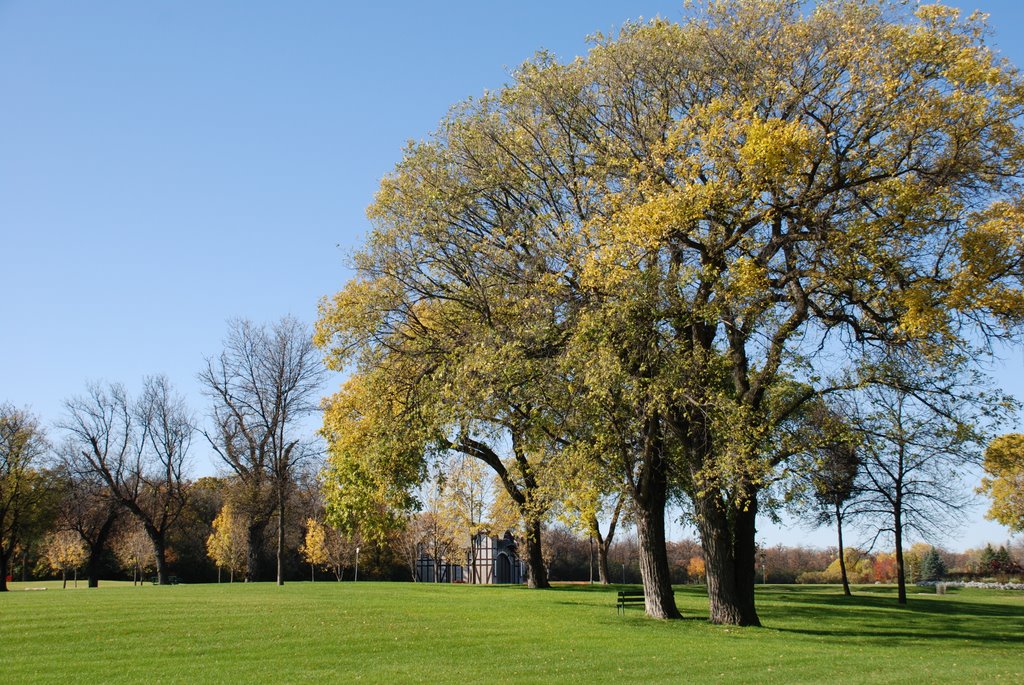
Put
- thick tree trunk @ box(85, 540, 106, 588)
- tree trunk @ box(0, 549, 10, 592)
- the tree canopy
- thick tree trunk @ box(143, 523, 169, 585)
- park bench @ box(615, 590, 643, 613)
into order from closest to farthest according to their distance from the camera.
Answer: the tree canopy, park bench @ box(615, 590, 643, 613), tree trunk @ box(0, 549, 10, 592), thick tree trunk @ box(143, 523, 169, 585), thick tree trunk @ box(85, 540, 106, 588)

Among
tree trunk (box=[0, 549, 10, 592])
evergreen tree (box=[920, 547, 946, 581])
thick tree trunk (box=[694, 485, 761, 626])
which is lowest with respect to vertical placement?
evergreen tree (box=[920, 547, 946, 581])

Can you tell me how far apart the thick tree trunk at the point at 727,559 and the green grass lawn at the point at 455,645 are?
0.77m

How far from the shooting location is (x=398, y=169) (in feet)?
81.3

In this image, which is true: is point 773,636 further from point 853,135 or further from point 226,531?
point 226,531

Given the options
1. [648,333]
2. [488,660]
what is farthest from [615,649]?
[648,333]

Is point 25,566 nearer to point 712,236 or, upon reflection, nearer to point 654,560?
point 654,560

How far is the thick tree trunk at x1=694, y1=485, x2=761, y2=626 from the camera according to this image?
65.3ft

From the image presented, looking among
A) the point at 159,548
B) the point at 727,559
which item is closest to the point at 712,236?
the point at 727,559

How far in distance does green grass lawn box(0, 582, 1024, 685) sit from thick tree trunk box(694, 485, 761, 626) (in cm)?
77

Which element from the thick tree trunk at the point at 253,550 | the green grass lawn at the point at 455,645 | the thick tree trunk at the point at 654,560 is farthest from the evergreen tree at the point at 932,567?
the thick tree trunk at the point at 654,560

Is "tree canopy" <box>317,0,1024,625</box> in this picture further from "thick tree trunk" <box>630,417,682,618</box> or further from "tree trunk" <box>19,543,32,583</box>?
"tree trunk" <box>19,543,32,583</box>

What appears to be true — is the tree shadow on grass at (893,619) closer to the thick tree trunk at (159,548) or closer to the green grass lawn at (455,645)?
the green grass lawn at (455,645)

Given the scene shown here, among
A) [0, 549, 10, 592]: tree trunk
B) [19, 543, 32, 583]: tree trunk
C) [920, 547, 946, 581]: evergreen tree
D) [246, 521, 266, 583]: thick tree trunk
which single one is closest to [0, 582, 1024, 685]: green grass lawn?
[0, 549, 10, 592]: tree trunk

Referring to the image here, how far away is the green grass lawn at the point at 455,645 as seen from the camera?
13000mm
